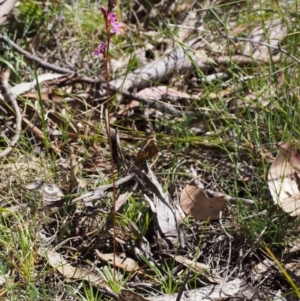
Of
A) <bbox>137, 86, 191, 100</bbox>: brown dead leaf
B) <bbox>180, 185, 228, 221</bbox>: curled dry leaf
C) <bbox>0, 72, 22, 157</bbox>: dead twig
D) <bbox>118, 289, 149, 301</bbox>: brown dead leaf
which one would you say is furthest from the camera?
<bbox>137, 86, 191, 100</bbox>: brown dead leaf

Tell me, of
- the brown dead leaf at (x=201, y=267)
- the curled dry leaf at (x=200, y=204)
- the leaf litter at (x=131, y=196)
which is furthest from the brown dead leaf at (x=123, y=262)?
the curled dry leaf at (x=200, y=204)

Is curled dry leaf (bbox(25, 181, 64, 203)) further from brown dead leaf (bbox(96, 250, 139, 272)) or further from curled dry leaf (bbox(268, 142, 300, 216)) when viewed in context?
curled dry leaf (bbox(268, 142, 300, 216))

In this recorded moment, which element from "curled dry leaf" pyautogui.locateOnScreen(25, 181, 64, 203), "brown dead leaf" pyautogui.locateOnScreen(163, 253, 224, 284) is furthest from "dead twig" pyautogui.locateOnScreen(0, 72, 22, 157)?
"brown dead leaf" pyautogui.locateOnScreen(163, 253, 224, 284)

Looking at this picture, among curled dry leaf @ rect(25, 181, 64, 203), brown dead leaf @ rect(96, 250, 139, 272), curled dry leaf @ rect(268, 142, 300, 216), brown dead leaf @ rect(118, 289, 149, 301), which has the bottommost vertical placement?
brown dead leaf @ rect(96, 250, 139, 272)

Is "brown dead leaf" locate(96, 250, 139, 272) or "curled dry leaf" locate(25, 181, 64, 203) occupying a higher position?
"curled dry leaf" locate(25, 181, 64, 203)

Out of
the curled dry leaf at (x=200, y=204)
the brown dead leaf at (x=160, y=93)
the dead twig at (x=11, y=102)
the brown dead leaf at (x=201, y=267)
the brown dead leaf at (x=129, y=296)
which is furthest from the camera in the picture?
the brown dead leaf at (x=160, y=93)

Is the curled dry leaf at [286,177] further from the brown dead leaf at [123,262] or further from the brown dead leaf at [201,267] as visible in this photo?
the brown dead leaf at [123,262]

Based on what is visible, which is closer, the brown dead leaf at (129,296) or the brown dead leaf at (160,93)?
the brown dead leaf at (129,296)

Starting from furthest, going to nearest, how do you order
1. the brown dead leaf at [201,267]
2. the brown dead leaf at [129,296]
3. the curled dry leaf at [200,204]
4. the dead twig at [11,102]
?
1. the dead twig at [11,102]
2. the curled dry leaf at [200,204]
3. the brown dead leaf at [201,267]
4. the brown dead leaf at [129,296]
